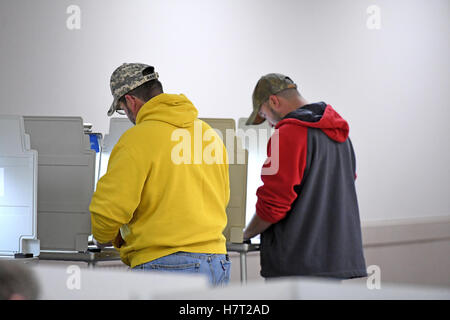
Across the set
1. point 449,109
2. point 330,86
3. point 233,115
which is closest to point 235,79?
point 233,115

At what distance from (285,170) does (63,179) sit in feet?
3.11

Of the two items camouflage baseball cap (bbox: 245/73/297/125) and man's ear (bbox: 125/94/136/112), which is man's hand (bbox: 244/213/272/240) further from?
man's ear (bbox: 125/94/136/112)

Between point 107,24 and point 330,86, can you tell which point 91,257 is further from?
point 330,86

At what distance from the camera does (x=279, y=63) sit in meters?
3.77

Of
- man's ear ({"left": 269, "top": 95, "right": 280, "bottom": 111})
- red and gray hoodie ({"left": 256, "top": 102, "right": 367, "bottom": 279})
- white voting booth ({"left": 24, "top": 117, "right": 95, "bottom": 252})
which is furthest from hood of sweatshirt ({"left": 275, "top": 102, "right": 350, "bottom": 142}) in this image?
white voting booth ({"left": 24, "top": 117, "right": 95, "bottom": 252})

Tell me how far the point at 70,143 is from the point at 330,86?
6.87 feet

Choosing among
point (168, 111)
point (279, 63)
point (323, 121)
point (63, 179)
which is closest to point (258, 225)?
point (323, 121)

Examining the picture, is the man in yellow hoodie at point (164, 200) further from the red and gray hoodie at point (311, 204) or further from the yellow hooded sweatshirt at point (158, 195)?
the red and gray hoodie at point (311, 204)

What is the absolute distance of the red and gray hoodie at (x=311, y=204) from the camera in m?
1.81

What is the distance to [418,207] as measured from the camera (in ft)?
14.2

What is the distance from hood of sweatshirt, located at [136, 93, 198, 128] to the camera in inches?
64.9

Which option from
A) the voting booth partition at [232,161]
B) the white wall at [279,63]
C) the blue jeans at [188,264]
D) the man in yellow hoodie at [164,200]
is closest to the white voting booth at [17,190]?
the voting booth partition at [232,161]

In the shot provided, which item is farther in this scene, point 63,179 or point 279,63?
point 279,63

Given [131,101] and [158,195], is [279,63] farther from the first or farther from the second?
[158,195]
